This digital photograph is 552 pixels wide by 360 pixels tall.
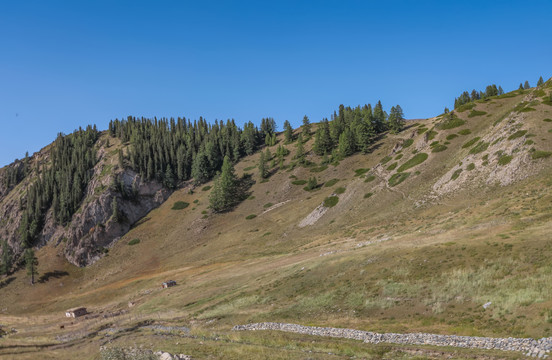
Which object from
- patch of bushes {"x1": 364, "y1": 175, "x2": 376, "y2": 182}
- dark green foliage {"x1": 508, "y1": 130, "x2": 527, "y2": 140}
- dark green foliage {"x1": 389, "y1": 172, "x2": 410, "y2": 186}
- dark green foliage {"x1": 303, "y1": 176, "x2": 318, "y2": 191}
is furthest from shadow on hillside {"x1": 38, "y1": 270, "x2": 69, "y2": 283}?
dark green foliage {"x1": 508, "y1": 130, "x2": 527, "y2": 140}

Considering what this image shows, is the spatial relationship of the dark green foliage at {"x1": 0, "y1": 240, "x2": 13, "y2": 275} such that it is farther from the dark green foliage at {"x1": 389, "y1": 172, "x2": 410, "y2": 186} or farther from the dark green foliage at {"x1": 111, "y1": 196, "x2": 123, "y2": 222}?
the dark green foliage at {"x1": 389, "y1": 172, "x2": 410, "y2": 186}

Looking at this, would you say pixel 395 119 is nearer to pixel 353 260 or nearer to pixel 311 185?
pixel 311 185

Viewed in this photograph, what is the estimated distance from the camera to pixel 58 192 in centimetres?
15250

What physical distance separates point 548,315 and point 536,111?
76.2 metres

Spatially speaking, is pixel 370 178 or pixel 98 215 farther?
pixel 98 215

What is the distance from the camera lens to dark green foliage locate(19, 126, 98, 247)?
137 m

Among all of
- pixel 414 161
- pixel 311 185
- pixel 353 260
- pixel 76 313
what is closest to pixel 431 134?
pixel 414 161

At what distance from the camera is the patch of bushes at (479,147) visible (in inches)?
2950

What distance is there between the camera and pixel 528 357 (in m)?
17.5

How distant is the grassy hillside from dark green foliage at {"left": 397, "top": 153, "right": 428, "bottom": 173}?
2.04ft

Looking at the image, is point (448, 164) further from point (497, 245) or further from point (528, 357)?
point (528, 357)

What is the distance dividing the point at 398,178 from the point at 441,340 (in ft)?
234

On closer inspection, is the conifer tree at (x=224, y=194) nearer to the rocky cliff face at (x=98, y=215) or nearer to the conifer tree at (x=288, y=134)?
the rocky cliff face at (x=98, y=215)

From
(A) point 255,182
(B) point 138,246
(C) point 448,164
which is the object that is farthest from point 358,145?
(B) point 138,246
